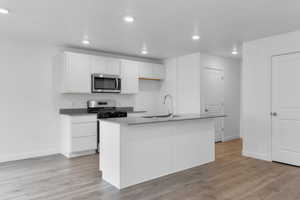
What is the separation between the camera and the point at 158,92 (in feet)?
21.4

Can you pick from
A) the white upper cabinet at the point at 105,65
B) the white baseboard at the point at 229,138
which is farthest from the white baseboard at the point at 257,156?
the white upper cabinet at the point at 105,65

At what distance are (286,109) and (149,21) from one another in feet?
9.83

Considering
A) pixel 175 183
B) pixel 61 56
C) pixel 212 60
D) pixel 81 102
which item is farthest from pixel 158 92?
pixel 175 183

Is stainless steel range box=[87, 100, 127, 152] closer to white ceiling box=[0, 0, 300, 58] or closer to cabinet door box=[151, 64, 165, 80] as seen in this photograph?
white ceiling box=[0, 0, 300, 58]

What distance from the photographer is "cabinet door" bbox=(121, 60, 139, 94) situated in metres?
5.27

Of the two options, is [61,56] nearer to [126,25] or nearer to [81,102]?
[81,102]

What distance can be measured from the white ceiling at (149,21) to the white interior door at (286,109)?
2.09ft

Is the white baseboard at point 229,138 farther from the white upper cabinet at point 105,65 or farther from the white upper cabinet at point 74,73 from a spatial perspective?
the white upper cabinet at point 74,73

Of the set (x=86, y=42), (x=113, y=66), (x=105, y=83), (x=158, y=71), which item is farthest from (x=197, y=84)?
(x=86, y=42)

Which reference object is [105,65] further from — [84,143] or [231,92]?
[231,92]

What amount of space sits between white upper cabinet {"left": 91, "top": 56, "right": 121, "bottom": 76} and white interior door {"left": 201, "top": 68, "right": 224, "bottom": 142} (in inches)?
91.8

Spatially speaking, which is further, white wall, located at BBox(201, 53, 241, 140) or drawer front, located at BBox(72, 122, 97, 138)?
white wall, located at BBox(201, 53, 241, 140)

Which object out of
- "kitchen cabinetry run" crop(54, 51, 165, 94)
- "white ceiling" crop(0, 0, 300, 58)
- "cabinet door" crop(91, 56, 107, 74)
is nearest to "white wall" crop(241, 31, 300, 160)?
"white ceiling" crop(0, 0, 300, 58)

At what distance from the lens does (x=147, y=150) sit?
3002 millimetres
